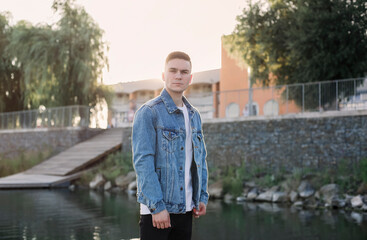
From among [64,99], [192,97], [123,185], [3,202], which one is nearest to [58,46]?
[64,99]

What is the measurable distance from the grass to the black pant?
2278cm

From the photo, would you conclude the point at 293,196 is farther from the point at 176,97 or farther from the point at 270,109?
the point at 176,97

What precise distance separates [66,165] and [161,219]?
19.5 metres

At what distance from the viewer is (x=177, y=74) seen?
2.97m

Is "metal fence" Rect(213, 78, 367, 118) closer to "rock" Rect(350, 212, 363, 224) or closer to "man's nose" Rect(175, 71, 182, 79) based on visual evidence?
"rock" Rect(350, 212, 363, 224)

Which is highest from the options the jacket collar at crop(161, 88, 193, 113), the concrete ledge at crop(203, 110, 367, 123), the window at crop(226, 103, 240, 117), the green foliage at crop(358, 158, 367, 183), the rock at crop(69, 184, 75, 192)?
the window at crop(226, 103, 240, 117)

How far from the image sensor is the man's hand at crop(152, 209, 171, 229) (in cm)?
275

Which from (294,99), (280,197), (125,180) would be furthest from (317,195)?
(125,180)

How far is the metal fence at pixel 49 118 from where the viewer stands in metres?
26.4

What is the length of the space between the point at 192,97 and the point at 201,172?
18.8 m

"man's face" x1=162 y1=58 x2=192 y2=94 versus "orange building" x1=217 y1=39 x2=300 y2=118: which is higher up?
"orange building" x1=217 y1=39 x2=300 y2=118

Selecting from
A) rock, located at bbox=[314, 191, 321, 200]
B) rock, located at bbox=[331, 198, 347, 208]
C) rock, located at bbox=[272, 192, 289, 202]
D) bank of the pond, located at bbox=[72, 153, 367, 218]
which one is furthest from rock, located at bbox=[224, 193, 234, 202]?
rock, located at bbox=[331, 198, 347, 208]

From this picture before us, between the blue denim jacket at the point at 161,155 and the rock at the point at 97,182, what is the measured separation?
54.3 ft

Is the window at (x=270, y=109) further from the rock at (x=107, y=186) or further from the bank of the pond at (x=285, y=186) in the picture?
the rock at (x=107, y=186)
